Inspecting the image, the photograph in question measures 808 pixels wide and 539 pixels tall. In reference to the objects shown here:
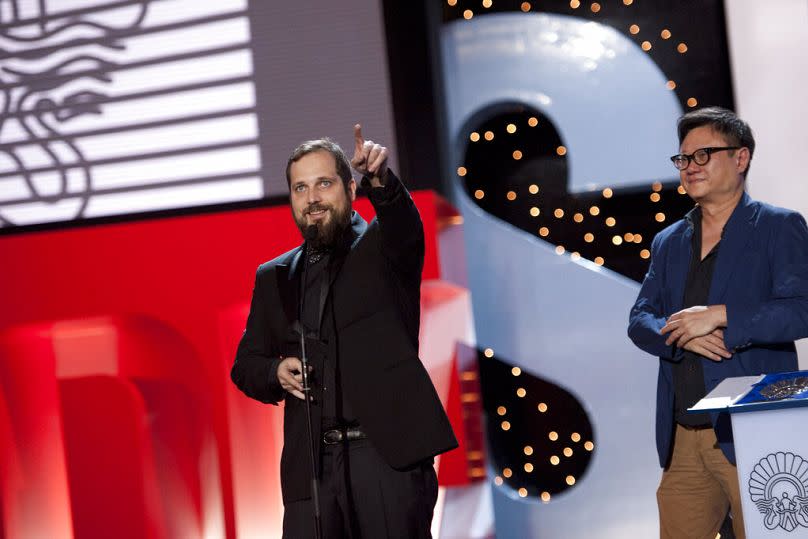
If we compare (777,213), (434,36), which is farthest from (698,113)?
(434,36)

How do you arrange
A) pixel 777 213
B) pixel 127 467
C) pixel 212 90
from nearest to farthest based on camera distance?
pixel 777 213, pixel 127 467, pixel 212 90

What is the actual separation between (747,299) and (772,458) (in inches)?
31.2

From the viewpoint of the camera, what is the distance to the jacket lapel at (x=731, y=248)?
299 centimetres

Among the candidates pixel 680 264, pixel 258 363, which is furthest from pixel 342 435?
pixel 680 264

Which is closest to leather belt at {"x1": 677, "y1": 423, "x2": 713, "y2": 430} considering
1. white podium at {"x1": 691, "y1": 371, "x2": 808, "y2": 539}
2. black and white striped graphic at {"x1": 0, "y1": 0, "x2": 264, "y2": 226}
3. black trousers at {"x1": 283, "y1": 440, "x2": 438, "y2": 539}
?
white podium at {"x1": 691, "y1": 371, "x2": 808, "y2": 539}

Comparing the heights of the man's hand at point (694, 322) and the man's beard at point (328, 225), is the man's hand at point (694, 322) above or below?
below

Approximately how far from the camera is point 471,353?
4766 millimetres

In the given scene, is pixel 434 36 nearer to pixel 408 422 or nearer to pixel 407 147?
pixel 407 147

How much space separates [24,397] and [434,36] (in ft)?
8.31

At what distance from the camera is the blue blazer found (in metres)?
2.84

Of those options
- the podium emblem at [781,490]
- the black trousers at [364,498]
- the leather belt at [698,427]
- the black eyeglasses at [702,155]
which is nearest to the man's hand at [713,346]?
the leather belt at [698,427]

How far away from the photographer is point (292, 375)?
8.41 feet

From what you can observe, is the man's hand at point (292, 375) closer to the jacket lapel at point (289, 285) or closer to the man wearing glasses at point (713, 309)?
the jacket lapel at point (289, 285)

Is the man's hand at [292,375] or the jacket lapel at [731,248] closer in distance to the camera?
the man's hand at [292,375]
